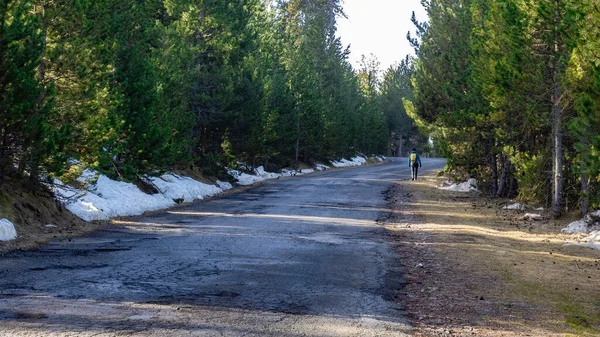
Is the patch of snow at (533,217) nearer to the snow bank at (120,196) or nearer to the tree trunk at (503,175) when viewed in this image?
the tree trunk at (503,175)

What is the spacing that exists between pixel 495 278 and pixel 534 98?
35.2 feet

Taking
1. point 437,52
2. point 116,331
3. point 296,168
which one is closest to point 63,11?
point 116,331

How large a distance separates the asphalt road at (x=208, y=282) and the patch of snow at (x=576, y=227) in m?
5.21

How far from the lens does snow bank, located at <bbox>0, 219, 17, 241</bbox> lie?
479 inches

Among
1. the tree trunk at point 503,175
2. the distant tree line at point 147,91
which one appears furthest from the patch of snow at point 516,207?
the distant tree line at point 147,91

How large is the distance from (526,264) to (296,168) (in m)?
40.1

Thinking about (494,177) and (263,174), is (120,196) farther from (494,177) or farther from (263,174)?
(263,174)

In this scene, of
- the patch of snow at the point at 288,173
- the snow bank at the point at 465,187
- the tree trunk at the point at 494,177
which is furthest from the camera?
the patch of snow at the point at 288,173

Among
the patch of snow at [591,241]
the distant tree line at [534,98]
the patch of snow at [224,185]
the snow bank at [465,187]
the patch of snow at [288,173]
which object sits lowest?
the patch of snow at [591,241]

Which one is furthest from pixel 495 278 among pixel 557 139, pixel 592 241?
pixel 557 139

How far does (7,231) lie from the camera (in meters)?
12.4

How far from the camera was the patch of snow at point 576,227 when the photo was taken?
16562 millimetres

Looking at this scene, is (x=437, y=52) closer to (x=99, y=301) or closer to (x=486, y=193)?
(x=486, y=193)

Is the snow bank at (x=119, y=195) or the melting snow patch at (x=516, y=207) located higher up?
the snow bank at (x=119, y=195)
